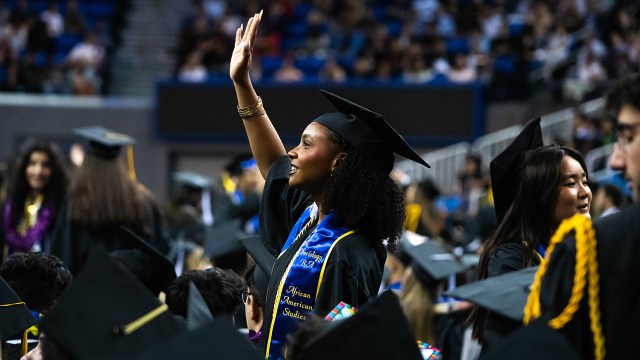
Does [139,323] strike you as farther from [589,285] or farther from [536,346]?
[589,285]

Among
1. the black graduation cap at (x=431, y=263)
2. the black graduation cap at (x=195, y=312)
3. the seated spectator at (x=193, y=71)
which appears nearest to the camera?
the black graduation cap at (x=195, y=312)

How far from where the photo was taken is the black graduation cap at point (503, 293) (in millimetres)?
2508

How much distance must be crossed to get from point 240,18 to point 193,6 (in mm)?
1502

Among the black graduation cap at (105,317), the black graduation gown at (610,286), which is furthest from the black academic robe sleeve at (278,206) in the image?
the black graduation gown at (610,286)

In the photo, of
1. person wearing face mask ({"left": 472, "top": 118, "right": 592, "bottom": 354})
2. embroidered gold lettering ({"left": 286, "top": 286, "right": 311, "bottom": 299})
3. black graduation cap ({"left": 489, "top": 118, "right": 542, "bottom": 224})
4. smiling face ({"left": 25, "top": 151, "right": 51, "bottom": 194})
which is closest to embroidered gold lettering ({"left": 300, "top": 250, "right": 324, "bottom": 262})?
embroidered gold lettering ({"left": 286, "top": 286, "right": 311, "bottom": 299})

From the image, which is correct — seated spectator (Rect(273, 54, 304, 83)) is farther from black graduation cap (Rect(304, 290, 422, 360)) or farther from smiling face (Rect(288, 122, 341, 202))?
black graduation cap (Rect(304, 290, 422, 360))

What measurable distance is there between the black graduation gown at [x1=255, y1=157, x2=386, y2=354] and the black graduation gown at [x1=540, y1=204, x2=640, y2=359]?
0.99m

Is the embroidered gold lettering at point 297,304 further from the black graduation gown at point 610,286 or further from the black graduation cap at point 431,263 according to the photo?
the black graduation cap at point 431,263

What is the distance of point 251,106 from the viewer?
3.89m

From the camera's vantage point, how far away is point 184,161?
16.8 metres

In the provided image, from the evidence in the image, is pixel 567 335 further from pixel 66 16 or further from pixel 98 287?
pixel 66 16

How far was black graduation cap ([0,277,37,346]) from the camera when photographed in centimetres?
349

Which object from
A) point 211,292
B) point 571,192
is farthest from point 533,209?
point 211,292

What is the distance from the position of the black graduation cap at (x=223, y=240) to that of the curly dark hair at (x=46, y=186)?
0.94m
